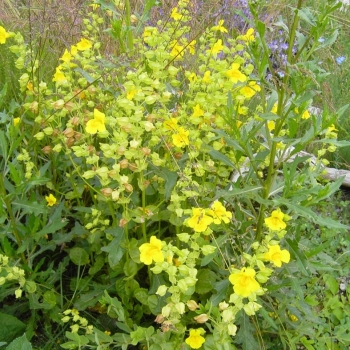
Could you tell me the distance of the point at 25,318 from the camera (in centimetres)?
194

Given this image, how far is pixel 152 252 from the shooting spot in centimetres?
125

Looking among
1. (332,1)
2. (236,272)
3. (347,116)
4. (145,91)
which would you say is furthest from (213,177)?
(347,116)

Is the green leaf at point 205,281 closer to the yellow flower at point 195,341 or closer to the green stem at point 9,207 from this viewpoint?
the yellow flower at point 195,341

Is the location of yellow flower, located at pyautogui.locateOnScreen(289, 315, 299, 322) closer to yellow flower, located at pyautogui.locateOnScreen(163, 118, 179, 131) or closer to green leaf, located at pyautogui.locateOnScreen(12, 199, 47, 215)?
yellow flower, located at pyautogui.locateOnScreen(163, 118, 179, 131)

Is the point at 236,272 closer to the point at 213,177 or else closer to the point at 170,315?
the point at 170,315

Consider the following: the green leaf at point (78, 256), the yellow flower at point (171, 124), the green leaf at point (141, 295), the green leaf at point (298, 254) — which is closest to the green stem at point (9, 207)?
the green leaf at point (78, 256)

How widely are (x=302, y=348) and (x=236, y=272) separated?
993 mm

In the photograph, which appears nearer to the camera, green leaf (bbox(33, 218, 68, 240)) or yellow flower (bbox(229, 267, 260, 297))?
yellow flower (bbox(229, 267, 260, 297))

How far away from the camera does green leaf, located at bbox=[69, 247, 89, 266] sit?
1.80 m

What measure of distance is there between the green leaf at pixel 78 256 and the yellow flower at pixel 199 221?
0.66m

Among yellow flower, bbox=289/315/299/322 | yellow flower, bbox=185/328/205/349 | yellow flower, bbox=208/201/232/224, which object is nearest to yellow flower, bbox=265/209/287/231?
yellow flower, bbox=208/201/232/224

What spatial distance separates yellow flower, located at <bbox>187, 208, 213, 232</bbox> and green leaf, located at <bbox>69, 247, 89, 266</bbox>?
66 centimetres

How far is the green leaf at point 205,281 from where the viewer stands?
5.29 ft

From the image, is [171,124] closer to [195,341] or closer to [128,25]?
[128,25]
